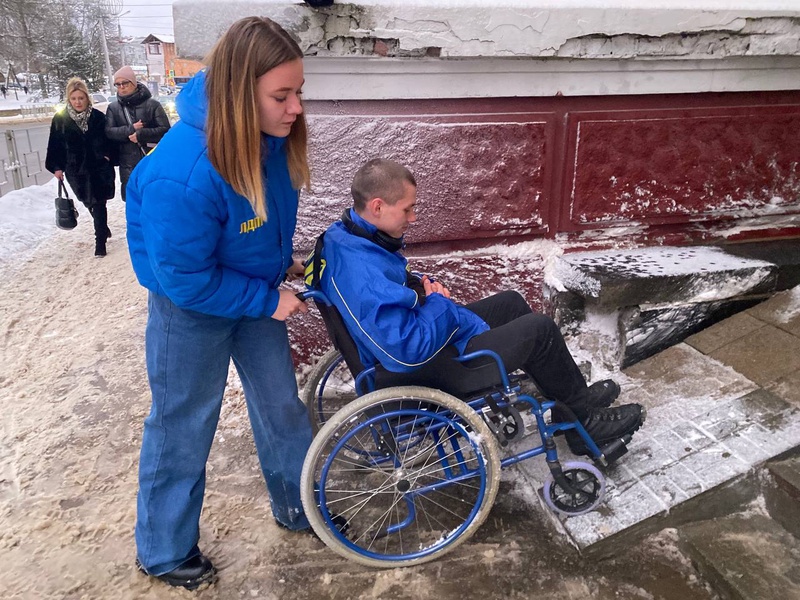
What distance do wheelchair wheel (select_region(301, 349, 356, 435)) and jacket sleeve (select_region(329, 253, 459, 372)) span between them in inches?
23.0

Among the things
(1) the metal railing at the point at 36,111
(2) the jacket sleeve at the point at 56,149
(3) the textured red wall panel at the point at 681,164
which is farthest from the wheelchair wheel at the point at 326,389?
(1) the metal railing at the point at 36,111

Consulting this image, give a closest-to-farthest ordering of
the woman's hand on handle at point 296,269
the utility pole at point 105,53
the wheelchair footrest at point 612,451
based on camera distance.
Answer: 1. the woman's hand on handle at point 296,269
2. the wheelchair footrest at point 612,451
3. the utility pole at point 105,53

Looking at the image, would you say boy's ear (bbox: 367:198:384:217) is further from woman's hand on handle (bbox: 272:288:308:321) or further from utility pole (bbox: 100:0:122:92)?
utility pole (bbox: 100:0:122:92)

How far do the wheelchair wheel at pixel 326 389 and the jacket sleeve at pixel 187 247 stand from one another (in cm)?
79

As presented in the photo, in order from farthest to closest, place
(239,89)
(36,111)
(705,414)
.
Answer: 1. (36,111)
2. (705,414)
3. (239,89)

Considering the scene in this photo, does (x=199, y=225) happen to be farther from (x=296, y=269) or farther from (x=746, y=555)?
(x=746, y=555)

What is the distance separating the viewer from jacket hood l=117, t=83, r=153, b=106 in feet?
19.3

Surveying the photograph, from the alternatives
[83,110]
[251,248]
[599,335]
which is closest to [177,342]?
[251,248]

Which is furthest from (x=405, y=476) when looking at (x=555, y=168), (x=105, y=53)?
(x=105, y=53)

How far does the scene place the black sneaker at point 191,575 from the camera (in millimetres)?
2156

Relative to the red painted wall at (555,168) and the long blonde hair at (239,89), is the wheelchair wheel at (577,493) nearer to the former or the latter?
the red painted wall at (555,168)

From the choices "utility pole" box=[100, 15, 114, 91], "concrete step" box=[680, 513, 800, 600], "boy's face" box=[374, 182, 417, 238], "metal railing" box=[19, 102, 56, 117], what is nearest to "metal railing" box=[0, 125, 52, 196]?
"boy's face" box=[374, 182, 417, 238]

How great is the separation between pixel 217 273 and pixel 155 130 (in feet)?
15.5

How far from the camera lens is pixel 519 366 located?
2199mm
